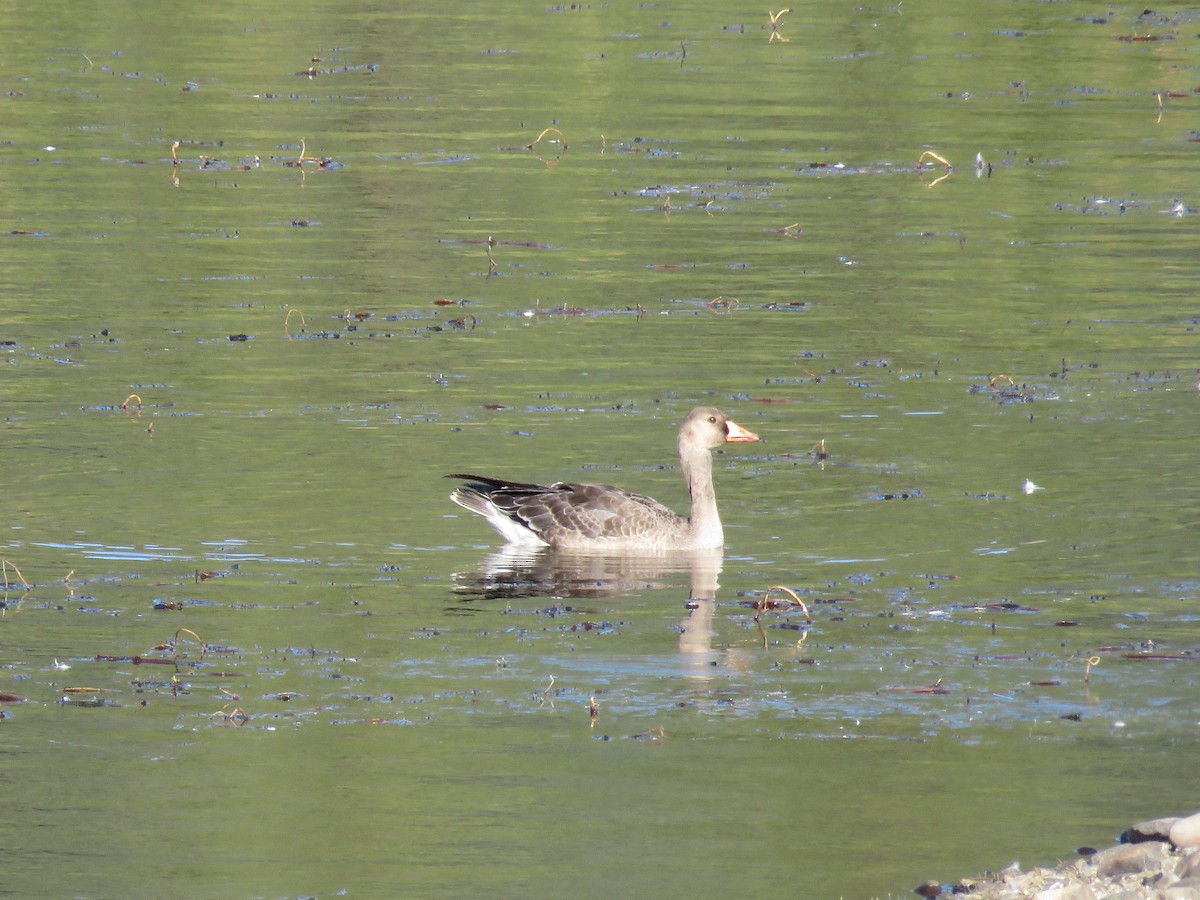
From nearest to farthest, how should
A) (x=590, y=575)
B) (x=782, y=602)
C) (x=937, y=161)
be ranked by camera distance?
1. (x=782, y=602)
2. (x=590, y=575)
3. (x=937, y=161)

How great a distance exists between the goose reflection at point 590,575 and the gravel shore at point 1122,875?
416cm

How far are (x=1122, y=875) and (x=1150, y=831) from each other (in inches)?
17.1

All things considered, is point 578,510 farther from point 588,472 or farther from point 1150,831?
point 1150,831

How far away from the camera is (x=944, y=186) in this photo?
1057 inches

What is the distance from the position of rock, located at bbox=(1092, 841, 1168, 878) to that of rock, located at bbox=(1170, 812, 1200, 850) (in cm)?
7

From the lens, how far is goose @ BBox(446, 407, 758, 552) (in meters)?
14.7

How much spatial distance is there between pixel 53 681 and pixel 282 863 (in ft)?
9.04

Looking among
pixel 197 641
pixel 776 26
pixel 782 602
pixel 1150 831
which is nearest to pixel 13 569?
pixel 197 641

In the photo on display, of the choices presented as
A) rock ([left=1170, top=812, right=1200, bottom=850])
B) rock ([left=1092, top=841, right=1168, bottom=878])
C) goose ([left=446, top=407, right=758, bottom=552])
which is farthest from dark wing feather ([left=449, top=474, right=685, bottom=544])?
rock ([left=1170, top=812, right=1200, bottom=850])

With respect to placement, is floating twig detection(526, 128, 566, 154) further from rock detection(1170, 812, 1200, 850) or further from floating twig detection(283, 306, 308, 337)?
rock detection(1170, 812, 1200, 850)

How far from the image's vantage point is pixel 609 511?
14.8 m

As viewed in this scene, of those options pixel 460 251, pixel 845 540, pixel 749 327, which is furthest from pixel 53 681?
pixel 460 251

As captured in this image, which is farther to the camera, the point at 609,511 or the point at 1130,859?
the point at 609,511

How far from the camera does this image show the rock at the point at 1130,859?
8.38 metres
